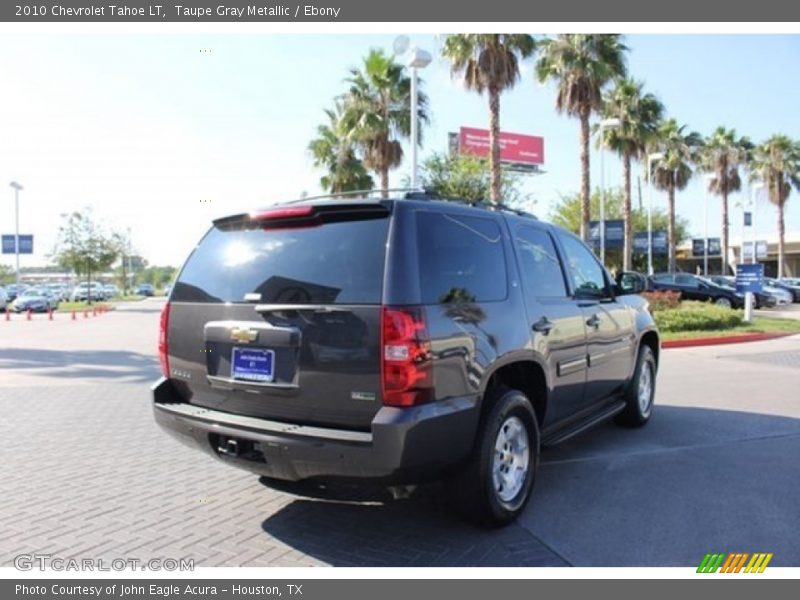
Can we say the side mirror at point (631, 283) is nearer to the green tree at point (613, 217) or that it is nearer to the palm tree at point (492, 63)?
the palm tree at point (492, 63)

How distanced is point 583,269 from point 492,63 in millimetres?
16791

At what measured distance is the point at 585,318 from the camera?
16.4 feet

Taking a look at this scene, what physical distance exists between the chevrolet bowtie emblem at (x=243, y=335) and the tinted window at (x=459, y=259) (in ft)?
3.37

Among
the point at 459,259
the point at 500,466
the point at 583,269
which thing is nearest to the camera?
the point at 459,259

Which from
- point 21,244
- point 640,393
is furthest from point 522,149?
point 640,393

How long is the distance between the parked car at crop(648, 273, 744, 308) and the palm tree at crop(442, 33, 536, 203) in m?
9.02

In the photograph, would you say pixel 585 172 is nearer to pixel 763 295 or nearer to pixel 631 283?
pixel 763 295

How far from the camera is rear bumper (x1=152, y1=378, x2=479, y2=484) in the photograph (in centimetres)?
314

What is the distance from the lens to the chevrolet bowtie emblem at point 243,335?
3.60 metres

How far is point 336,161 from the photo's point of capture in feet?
98.6

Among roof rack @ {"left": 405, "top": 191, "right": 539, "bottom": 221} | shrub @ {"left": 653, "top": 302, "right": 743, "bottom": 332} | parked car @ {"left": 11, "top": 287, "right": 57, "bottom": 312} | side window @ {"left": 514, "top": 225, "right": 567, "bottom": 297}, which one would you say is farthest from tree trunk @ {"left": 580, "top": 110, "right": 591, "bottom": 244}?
parked car @ {"left": 11, "top": 287, "right": 57, "bottom": 312}

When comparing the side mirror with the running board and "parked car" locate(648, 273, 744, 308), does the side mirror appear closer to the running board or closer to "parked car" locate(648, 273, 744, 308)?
the running board

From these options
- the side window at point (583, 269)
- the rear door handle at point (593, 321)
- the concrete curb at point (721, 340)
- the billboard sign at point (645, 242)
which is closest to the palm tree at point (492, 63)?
the concrete curb at point (721, 340)

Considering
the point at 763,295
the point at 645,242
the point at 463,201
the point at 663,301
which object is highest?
the point at 645,242
